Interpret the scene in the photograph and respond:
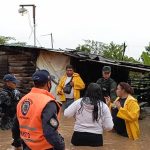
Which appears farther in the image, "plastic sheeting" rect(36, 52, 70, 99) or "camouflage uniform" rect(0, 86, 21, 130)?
"plastic sheeting" rect(36, 52, 70, 99)

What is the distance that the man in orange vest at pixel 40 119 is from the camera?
4.17 metres

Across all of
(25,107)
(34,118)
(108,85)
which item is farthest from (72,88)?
(34,118)

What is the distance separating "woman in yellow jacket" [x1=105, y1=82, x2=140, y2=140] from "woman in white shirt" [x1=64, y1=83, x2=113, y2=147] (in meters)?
1.61

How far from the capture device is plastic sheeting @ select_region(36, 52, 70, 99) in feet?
49.2

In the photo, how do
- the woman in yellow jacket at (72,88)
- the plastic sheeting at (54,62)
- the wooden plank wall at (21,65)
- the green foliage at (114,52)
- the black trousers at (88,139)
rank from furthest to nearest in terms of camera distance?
the green foliage at (114,52) → the wooden plank wall at (21,65) → the plastic sheeting at (54,62) → the woman in yellow jacket at (72,88) → the black trousers at (88,139)

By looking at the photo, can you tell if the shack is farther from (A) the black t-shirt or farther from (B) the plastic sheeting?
(A) the black t-shirt

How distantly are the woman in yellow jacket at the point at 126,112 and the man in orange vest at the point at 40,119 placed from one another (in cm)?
462

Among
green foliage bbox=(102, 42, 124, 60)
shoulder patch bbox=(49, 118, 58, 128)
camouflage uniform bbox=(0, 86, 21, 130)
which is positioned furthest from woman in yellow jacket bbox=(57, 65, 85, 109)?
green foliage bbox=(102, 42, 124, 60)

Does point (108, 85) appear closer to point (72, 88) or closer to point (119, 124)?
point (119, 124)

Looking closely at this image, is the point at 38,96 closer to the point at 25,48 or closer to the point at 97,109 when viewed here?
the point at 97,109

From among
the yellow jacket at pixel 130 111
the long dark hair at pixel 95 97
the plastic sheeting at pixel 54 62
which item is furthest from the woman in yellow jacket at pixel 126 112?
the plastic sheeting at pixel 54 62

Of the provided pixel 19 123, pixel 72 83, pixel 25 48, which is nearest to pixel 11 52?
pixel 25 48

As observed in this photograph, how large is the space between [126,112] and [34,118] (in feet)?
15.9

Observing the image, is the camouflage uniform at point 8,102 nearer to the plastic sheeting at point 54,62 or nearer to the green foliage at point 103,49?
the plastic sheeting at point 54,62
